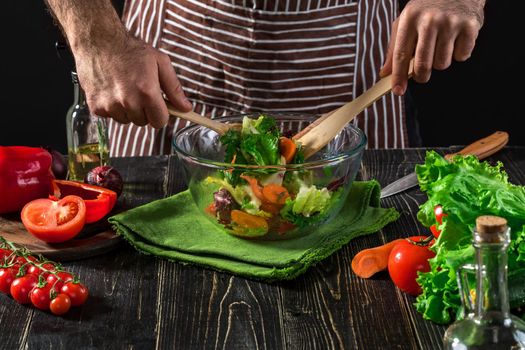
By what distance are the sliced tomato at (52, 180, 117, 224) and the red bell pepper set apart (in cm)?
3

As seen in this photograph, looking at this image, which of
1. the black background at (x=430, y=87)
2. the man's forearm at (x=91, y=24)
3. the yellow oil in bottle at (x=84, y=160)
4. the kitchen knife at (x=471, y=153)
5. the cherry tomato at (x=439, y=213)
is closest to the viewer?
the cherry tomato at (x=439, y=213)

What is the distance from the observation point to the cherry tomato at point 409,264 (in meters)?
1.45

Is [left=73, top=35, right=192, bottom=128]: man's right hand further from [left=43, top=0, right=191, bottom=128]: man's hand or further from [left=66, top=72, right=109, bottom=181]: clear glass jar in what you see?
[left=66, top=72, right=109, bottom=181]: clear glass jar

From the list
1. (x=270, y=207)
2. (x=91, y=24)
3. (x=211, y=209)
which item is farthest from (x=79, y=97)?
(x=270, y=207)

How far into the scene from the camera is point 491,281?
3.55ft

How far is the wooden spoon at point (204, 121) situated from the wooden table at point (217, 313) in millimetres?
254

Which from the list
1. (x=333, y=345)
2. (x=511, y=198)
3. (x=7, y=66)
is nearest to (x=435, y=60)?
(x=511, y=198)

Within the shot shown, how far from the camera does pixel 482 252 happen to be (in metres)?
1.07

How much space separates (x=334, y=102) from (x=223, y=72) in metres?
0.26

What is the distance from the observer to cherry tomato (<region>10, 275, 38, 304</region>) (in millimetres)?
1455

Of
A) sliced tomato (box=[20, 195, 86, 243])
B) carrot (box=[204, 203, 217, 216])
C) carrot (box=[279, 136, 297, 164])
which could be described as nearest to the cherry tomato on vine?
sliced tomato (box=[20, 195, 86, 243])

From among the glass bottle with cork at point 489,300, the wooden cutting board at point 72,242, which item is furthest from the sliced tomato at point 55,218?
the glass bottle with cork at point 489,300

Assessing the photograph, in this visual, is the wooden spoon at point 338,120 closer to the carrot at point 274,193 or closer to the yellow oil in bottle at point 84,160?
the carrot at point 274,193

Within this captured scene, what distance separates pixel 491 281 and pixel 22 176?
102 centimetres
